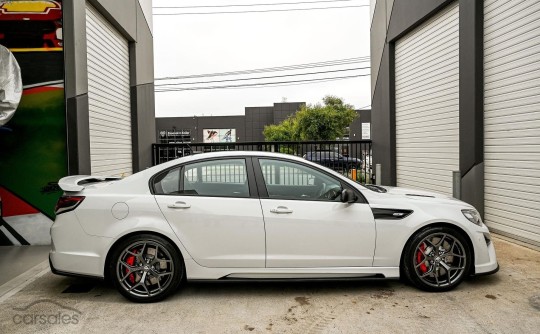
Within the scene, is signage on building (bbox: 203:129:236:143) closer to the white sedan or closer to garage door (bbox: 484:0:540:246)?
garage door (bbox: 484:0:540:246)

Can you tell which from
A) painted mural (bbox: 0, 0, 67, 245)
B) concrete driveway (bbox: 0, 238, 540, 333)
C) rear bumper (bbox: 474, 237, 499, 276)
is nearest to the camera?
concrete driveway (bbox: 0, 238, 540, 333)

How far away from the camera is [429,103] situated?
385 inches

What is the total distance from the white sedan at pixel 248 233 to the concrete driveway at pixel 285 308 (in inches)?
9.2

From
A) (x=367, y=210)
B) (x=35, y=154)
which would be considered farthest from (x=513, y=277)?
(x=35, y=154)

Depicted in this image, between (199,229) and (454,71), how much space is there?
6.73 metres

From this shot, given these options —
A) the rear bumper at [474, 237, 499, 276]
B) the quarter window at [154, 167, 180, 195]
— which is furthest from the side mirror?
the quarter window at [154, 167, 180, 195]

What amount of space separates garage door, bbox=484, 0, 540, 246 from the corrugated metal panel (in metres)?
1.13

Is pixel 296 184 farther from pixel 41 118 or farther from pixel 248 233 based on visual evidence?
pixel 41 118

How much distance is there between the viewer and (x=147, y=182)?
445cm

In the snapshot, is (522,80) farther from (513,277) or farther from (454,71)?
(513,277)

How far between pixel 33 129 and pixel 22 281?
2.76 metres

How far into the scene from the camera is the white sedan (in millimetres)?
4266

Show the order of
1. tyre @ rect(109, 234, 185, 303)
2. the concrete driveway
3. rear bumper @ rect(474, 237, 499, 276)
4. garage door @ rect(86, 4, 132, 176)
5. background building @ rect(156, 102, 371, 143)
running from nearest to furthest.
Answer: the concrete driveway → tyre @ rect(109, 234, 185, 303) → rear bumper @ rect(474, 237, 499, 276) → garage door @ rect(86, 4, 132, 176) → background building @ rect(156, 102, 371, 143)

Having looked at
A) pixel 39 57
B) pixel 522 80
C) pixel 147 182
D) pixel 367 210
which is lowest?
pixel 367 210
